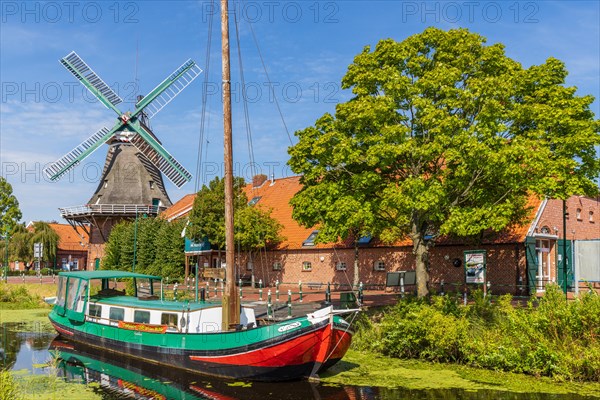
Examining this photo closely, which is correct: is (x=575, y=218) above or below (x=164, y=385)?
above

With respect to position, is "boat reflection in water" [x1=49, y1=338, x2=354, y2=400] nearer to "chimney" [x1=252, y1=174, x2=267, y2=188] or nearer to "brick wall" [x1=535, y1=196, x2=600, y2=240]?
"brick wall" [x1=535, y1=196, x2=600, y2=240]

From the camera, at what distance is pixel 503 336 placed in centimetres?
1708

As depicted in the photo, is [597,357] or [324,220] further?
[324,220]

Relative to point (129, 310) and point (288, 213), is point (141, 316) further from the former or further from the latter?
point (288, 213)

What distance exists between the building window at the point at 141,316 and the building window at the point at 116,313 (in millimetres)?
841

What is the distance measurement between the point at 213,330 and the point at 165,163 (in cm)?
3872

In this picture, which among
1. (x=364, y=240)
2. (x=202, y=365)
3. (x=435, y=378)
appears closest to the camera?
(x=435, y=378)

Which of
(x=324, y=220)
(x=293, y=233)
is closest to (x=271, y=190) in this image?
(x=293, y=233)

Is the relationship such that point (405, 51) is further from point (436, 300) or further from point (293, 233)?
point (293, 233)

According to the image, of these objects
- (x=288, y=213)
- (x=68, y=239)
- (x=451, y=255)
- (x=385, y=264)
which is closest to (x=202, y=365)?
(x=451, y=255)

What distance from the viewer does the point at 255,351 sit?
15.8 metres

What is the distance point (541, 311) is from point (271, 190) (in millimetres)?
34199

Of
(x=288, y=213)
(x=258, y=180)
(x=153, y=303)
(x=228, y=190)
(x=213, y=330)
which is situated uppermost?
(x=258, y=180)

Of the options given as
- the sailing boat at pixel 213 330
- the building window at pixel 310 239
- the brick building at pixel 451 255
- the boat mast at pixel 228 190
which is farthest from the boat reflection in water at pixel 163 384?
the building window at pixel 310 239
